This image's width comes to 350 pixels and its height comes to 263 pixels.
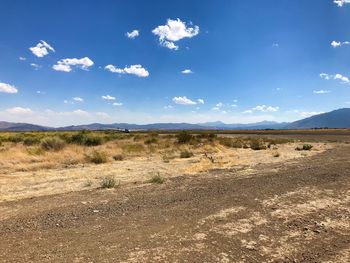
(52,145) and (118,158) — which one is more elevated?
(52,145)

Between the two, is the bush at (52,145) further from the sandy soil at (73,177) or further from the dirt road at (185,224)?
the dirt road at (185,224)

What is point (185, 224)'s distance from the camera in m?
8.70

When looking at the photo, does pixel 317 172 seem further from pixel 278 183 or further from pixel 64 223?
pixel 64 223

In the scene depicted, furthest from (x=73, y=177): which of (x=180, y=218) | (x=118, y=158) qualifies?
(x=180, y=218)

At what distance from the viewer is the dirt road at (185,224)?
6.81 meters

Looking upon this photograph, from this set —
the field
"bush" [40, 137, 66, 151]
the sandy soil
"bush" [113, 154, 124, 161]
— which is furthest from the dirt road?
"bush" [40, 137, 66, 151]

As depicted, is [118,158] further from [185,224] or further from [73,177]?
[185,224]

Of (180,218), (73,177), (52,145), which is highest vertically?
(52,145)

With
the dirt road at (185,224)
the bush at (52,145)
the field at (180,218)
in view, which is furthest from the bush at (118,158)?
the dirt road at (185,224)

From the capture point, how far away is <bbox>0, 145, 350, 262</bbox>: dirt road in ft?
22.3

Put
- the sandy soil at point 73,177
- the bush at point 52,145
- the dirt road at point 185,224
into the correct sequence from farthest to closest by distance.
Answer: the bush at point 52,145 < the sandy soil at point 73,177 < the dirt road at point 185,224

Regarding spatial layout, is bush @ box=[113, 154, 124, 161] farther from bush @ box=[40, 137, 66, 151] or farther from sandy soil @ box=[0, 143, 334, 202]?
bush @ box=[40, 137, 66, 151]

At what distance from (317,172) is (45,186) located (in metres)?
12.3

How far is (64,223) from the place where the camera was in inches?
352
